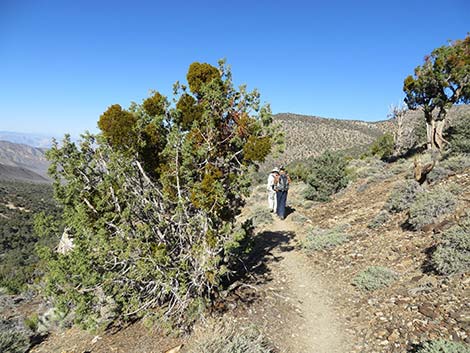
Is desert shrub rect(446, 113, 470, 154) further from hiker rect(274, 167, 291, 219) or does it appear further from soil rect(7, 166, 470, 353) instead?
hiker rect(274, 167, 291, 219)

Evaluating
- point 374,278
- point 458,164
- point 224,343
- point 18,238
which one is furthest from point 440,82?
point 18,238

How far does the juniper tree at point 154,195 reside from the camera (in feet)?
15.5

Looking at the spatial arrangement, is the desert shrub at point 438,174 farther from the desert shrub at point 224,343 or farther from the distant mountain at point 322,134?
the distant mountain at point 322,134

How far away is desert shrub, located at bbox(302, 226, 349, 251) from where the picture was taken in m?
9.46

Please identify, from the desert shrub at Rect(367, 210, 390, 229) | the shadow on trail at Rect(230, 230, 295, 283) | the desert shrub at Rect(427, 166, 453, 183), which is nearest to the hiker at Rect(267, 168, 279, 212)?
the shadow on trail at Rect(230, 230, 295, 283)

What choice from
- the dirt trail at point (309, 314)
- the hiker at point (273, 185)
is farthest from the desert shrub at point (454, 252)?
the hiker at point (273, 185)

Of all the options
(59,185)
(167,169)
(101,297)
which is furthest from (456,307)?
(59,185)

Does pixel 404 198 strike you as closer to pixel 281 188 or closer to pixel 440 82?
pixel 281 188

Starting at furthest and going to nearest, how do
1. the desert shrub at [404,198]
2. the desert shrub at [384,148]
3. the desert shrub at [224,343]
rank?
the desert shrub at [384,148] < the desert shrub at [404,198] < the desert shrub at [224,343]

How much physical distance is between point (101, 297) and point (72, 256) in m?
0.90

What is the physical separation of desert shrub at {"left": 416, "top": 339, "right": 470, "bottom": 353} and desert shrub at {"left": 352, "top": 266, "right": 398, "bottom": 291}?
2299 millimetres

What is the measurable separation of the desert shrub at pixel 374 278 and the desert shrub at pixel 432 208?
2.23 m

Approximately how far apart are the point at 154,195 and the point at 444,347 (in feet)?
15.3

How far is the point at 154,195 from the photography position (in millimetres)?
5363
